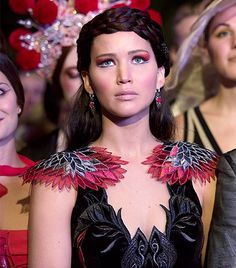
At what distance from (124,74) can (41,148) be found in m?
1.31

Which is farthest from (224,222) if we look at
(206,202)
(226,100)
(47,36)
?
(47,36)

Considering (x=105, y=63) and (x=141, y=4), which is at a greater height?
(x=141, y=4)

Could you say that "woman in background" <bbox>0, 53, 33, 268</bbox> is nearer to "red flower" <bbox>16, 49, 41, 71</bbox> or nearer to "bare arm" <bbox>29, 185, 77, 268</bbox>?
"bare arm" <bbox>29, 185, 77, 268</bbox>

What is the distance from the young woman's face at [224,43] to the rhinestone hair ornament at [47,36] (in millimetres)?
491

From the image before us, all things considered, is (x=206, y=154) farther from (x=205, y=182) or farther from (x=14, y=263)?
(x=14, y=263)

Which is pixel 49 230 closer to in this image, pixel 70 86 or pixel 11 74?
pixel 11 74

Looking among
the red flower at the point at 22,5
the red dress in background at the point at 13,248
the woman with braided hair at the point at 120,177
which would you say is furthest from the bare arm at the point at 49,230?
the red flower at the point at 22,5

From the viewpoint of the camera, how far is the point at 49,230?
82.1 inches

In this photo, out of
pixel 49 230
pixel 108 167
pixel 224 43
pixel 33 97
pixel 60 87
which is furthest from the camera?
pixel 33 97

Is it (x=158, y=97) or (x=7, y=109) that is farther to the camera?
(x=7, y=109)

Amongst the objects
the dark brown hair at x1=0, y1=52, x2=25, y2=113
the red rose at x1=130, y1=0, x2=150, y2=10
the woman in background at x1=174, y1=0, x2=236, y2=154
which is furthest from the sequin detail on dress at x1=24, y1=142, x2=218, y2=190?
the red rose at x1=130, y1=0, x2=150, y2=10

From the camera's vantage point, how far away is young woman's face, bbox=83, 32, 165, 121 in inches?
85.0

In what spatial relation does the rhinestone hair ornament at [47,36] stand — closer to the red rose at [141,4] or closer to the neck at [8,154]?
the red rose at [141,4]

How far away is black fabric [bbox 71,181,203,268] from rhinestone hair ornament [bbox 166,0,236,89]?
103 cm
